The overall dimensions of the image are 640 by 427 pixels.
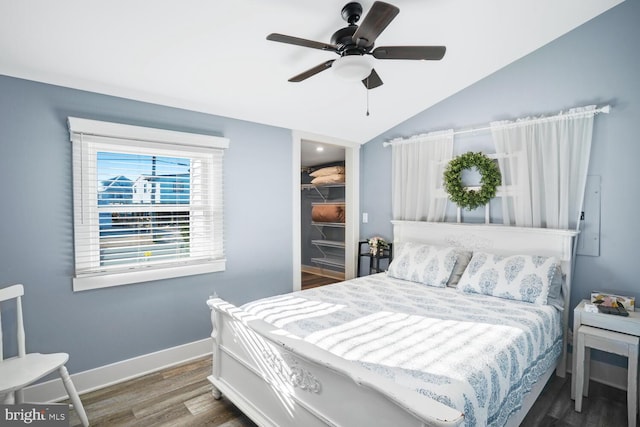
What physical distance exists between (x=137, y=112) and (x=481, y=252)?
3348mm

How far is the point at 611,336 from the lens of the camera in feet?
7.20

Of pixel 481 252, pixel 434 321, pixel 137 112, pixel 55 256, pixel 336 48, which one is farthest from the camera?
pixel 481 252

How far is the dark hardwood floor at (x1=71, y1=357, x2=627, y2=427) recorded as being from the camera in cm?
213

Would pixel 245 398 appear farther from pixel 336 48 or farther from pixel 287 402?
pixel 336 48

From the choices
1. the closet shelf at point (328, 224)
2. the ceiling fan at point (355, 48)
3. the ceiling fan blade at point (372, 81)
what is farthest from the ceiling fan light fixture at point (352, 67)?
the closet shelf at point (328, 224)

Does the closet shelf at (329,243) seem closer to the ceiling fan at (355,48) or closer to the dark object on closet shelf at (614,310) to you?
the dark object on closet shelf at (614,310)

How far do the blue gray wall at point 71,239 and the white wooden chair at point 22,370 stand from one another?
244mm

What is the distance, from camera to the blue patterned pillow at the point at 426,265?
2.99 m

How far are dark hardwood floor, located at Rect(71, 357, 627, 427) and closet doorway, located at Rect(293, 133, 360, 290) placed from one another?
8.06 ft

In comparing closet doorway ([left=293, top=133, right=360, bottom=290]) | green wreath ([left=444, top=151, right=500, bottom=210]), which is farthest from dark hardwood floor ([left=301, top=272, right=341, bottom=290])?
green wreath ([left=444, top=151, right=500, bottom=210])

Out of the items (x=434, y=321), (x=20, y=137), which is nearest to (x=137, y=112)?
(x=20, y=137)

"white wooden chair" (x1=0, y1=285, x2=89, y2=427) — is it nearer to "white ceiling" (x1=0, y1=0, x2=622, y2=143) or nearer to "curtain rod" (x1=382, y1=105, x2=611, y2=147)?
"white ceiling" (x1=0, y1=0, x2=622, y2=143)

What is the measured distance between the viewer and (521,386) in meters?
1.82

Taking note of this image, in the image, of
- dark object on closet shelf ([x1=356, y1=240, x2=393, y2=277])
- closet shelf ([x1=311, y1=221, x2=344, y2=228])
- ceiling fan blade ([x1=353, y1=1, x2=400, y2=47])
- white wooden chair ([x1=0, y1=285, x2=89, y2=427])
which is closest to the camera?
ceiling fan blade ([x1=353, y1=1, x2=400, y2=47])
